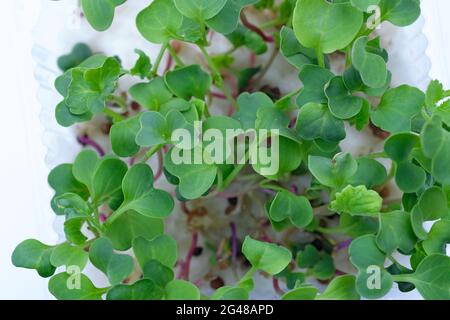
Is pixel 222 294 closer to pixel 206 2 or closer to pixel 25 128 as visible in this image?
pixel 206 2

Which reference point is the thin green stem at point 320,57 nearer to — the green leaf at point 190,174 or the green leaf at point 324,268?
the green leaf at point 190,174

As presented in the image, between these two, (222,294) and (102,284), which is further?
(102,284)

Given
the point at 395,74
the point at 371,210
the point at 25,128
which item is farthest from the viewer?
the point at 25,128

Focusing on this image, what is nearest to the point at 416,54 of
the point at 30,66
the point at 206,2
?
the point at 206,2

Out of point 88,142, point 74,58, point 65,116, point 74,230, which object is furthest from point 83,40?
point 74,230

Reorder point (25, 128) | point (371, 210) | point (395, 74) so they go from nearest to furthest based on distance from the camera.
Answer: point (371, 210) < point (395, 74) < point (25, 128)

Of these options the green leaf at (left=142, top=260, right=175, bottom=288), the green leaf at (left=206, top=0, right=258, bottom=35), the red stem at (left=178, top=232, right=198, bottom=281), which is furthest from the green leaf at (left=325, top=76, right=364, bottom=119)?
the red stem at (left=178, top=232, right=198, bottom=281)

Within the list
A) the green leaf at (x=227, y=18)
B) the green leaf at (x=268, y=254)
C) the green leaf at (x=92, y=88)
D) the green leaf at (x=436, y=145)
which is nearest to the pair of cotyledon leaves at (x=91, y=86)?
the green leaf at (x=92, y=88)
